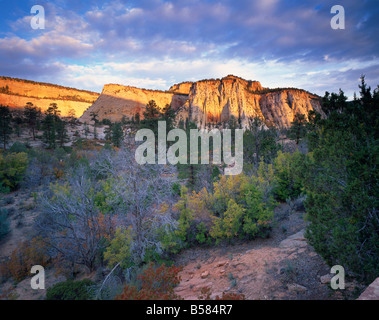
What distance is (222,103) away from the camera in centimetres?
8756

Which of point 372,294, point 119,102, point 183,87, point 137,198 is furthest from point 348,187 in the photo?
point 183,87

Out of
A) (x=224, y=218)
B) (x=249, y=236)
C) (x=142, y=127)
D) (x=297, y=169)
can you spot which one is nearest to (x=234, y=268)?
(x=224, y=218)

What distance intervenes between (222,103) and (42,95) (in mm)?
99710

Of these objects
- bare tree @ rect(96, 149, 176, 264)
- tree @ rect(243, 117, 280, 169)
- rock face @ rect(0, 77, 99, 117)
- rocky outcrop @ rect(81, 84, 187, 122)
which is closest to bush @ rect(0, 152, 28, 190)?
bare tree @ rect(96, 149, 176, 264)

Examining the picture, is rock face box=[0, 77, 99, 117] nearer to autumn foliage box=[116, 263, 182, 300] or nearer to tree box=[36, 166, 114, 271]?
tree box=[36, 166, 114, 271]

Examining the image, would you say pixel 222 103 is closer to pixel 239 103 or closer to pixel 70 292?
pixel 239 103

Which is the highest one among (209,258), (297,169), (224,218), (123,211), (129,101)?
(129,101)

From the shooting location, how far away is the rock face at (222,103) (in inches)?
3342

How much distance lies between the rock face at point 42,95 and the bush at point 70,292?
105530mm
